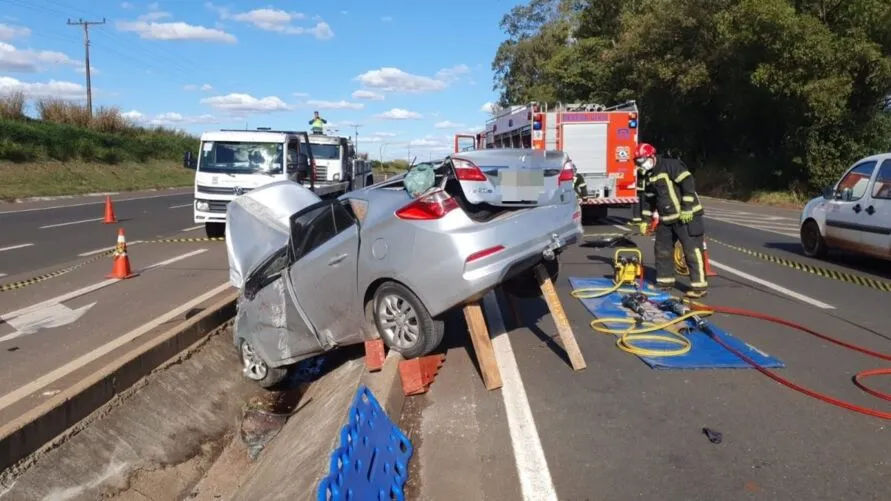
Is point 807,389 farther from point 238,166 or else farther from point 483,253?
point 238,166

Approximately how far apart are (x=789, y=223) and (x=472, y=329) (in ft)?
55.1

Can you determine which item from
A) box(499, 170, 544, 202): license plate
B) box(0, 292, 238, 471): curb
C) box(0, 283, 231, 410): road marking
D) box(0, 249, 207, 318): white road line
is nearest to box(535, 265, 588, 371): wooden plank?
box(499, 170, 544, 202): license plate

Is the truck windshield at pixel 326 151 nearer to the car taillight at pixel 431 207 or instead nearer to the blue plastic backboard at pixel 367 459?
the car taillight at pixel 431 207

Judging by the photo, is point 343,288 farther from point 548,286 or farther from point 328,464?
point 328,464

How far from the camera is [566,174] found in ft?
20.8

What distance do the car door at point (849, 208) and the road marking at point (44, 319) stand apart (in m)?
10.7

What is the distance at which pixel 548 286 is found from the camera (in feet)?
19.0

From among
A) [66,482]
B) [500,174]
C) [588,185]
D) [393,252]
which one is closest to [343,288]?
[393,252]

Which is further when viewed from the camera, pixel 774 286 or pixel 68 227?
pixel 68 227

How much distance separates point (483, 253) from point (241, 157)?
1134cm

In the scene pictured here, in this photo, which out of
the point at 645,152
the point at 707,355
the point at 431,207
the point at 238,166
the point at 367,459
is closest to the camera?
the point at 367,459

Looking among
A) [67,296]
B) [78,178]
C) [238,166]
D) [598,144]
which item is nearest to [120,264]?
[67,296]

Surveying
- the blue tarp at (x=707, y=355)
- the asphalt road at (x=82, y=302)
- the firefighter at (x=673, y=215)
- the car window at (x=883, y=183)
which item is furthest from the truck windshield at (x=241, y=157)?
the car window at (x=883, y=183)

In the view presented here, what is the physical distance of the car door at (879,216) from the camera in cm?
1010
